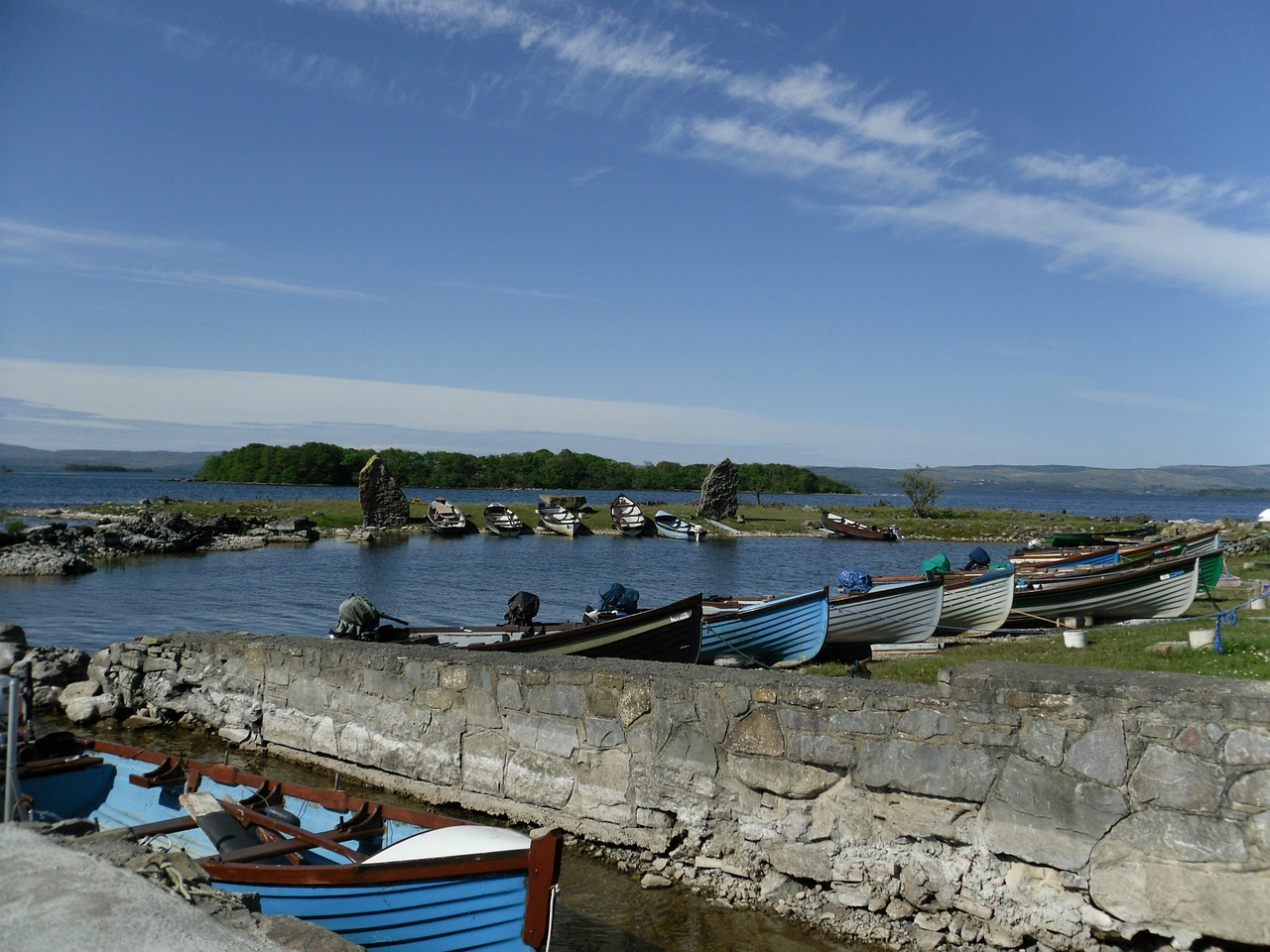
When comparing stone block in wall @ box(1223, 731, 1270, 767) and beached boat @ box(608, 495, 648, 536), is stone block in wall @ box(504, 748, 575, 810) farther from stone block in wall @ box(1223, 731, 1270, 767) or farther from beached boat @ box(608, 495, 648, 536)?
beached boat @ box(608, 495, 648, 536)

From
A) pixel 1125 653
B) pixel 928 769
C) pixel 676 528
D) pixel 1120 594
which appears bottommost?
pixel 676 528

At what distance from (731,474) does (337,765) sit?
49916mm

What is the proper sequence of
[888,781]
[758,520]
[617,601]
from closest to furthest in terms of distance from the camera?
[888,781], [617,601], [758,520]

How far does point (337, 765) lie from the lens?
7895 millimetres

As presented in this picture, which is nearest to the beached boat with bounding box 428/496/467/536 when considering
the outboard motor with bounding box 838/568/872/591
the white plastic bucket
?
the outboard motor with bounding box 838/568/872/591

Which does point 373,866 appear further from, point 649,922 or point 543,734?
point 543,734

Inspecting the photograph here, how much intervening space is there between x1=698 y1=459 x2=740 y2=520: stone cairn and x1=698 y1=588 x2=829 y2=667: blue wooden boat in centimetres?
4290

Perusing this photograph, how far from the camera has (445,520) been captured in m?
48.1

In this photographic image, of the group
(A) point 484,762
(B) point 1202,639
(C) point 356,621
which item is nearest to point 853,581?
(B) point 1202,639

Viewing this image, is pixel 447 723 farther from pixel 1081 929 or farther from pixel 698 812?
pixel 1081 929

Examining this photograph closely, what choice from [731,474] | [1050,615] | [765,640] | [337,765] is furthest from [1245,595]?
[731,474]

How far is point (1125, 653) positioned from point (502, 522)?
1545 inches

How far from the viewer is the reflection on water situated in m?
5.49

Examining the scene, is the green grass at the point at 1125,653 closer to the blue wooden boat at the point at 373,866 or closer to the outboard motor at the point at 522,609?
the outboard motor at the point at 522,609
